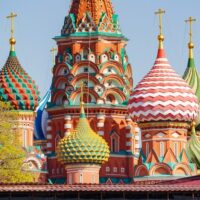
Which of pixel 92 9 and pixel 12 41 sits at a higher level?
pixel 92 9

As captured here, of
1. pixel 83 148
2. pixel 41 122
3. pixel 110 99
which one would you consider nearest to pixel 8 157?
pixel 83 148

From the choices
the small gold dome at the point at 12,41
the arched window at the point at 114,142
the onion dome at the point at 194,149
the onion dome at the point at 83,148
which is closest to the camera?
the onion dome at the point at 83,148

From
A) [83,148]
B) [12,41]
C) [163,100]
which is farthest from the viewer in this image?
[12,41]

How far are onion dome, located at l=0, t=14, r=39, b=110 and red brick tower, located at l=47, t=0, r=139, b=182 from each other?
2.62 ft

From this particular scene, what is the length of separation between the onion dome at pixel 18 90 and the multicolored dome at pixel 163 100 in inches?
170

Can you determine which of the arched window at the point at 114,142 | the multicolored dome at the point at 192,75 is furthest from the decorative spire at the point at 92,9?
the multicolored dome at the point at 192,75

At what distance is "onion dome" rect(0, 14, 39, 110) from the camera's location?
7131cm

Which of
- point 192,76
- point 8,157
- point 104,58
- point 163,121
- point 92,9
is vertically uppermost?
point 92,9

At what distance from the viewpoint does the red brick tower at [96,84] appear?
70.6m

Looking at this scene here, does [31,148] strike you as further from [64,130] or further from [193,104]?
[193,104]

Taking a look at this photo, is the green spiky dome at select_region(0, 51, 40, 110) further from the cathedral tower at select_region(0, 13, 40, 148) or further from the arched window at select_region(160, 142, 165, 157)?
the arched window at select_region(160, 142, 165, 157)

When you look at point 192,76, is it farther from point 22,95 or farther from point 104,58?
point 22,95

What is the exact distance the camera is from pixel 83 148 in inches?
2670

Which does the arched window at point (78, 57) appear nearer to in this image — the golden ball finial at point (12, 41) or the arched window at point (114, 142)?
the golden ball finial at point (12, 41)
